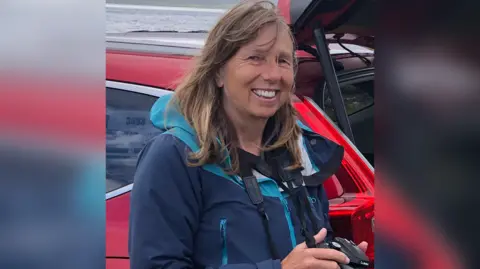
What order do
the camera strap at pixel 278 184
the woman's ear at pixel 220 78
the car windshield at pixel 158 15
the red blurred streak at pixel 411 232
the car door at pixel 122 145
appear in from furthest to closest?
the car windshield at pixel 158 15 → the car door at pixel 122 145 → the woman's ear at pixel 220 78 → the camera strap at pixel 278 184 → the red blurred streak at pixel 411 232

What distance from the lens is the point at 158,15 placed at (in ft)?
8.48

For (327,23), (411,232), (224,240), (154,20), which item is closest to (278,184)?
(224,240)

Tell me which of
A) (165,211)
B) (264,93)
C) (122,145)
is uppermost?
(264,93)

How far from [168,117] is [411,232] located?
83 cm

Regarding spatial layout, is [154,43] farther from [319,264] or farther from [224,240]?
[319,264]

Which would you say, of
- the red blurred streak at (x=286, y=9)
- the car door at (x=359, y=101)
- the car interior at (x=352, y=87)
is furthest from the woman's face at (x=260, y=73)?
the car door at (x=359, y=101)

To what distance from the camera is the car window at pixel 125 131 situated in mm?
1979

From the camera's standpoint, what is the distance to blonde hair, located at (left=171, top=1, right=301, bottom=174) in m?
1.31

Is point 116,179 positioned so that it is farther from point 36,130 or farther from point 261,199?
point 36,130

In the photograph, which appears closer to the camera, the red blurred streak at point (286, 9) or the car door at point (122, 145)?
the car door at point (122, 145)

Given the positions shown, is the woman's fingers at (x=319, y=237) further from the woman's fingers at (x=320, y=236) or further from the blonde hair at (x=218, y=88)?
the blonde hair at (x=218, y=88)

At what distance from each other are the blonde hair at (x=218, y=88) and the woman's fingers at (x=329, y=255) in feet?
0.85

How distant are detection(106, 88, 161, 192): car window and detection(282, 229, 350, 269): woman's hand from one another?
93 cm

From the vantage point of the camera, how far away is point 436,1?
0.59 metres
